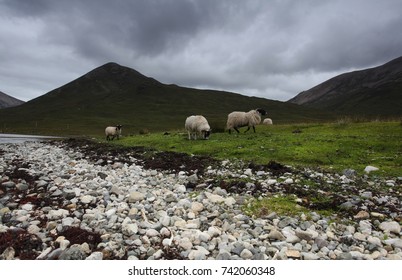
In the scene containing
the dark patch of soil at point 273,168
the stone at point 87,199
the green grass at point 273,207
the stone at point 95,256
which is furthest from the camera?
the dark patch of soil at point 273,168

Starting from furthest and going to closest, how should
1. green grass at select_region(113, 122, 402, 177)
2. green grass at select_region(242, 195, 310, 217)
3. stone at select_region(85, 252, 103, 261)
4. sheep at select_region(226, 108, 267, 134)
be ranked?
sheep at select_region(226, 108, 267, 134), green grass at select_region(113, 122, 402, 177), green grass at select_region(242, 195, 310, 217), stone at select_region(85, 252, 103, 261)

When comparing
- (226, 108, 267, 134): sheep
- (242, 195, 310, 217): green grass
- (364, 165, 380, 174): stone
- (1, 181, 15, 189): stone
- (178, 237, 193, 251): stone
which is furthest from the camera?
(226, 108, 267, 134): sheep

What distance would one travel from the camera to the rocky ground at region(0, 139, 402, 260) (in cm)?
626

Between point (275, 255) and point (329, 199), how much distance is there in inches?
167

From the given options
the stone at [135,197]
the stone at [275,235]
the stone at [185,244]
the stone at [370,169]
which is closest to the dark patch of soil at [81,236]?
the stone at [185,244]

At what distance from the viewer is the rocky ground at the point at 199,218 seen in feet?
20.5

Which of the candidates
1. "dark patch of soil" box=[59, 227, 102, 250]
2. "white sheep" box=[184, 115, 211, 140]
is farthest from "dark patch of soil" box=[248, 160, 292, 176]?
"white sheep" box=[184, 115, 211, 140]

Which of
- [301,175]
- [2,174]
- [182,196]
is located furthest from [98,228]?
[2,174]

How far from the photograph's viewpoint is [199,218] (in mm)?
7832

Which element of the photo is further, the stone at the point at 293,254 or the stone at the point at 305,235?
the stone at the point at 305,235

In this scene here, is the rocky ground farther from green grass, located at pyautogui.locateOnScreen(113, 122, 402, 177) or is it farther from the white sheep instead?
the white sheep

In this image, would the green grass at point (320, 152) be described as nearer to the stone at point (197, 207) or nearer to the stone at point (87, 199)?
the stone at point (197, 207)

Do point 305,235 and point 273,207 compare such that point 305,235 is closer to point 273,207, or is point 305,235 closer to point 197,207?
point 273,207
